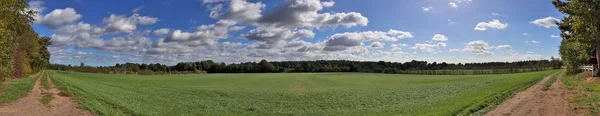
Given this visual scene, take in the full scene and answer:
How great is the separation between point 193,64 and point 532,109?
182037 mm

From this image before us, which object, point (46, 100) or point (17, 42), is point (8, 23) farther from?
point (17, 42)

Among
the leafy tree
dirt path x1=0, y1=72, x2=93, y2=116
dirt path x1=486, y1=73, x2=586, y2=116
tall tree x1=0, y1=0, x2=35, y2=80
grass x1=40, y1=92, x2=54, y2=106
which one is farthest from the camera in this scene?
the leafy tree

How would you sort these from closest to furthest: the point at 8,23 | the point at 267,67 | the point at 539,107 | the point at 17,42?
the point at 539,107
the point at 8,23
the point at 17,42
the point at 267,67

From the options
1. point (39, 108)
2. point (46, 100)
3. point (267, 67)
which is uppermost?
point (267, 67)

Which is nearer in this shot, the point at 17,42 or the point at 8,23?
the point at 8,23

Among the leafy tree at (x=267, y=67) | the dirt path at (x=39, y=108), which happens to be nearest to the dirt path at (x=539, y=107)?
the dirt path at (x=39, y=108)

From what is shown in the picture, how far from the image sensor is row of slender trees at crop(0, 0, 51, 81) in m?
30.2

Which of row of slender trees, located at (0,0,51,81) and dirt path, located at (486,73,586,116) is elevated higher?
row of slender trees, located at (0,0,51,81)

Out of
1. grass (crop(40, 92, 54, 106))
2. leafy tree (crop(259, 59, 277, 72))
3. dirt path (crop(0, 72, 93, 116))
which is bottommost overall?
dirt path (crop(0, 72, 93, 116))

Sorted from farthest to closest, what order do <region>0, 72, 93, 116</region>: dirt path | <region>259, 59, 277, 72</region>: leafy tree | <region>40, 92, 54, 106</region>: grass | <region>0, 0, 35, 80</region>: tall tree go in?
1. <region>259, 59, 277, 72</region>: leafy tree
2. <region>0, 0, 35, 80</region>: tall tree
3. <region>40, 92, 54, 106</region>: grass
4. <region>0, 72, 93, 116</region>: dirt path

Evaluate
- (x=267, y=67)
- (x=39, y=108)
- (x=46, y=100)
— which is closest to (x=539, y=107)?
(x=39, y=108)

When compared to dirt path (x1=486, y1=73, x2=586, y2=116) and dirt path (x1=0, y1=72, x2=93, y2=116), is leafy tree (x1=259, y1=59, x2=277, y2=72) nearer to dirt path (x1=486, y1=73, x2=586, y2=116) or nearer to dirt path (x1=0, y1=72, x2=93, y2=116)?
dirt path (x1=0, y1=72, x2=93, y2=116)

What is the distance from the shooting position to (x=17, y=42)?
56.3m

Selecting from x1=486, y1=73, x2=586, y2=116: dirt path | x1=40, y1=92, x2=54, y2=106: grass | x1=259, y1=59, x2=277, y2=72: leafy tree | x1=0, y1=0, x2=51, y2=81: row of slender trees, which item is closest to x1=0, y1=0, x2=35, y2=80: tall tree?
x1=0, y1=0, x2=51, y2=81: row of slender trees
